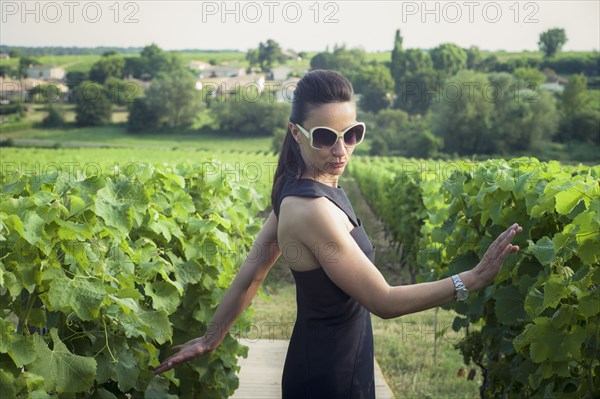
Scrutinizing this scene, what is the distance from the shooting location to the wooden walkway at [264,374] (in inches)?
248

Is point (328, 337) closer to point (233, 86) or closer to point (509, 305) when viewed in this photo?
point (509, 305)

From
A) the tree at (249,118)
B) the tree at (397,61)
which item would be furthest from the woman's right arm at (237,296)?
the tree at (397,61)

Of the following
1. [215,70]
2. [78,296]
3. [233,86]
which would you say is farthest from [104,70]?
[78,296]

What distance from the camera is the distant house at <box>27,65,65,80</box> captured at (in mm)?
104188

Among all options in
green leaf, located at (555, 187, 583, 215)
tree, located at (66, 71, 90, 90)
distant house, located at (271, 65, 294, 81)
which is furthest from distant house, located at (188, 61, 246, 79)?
green leaf, located at (555, 187, 583, 215)

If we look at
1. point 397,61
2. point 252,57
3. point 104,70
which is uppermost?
point 252,57

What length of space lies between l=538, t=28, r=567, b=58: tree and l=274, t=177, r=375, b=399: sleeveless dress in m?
144

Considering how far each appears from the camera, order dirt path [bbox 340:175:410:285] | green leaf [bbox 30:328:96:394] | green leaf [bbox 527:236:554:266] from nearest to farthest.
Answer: green leaf [bbox 30:328:96:394]
green leaf [bbox 527:236:554:266]
dirt path [bbox 340:175:410:285]

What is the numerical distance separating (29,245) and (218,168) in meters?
3.67

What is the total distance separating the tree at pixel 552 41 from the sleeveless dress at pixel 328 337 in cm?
14351

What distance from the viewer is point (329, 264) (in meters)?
2.63

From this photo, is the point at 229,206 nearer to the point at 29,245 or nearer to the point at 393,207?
the point at 29,245

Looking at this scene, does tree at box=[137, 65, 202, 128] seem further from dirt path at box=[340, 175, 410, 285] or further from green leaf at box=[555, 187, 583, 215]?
green leaf at box=[555, 187, 583, 215]

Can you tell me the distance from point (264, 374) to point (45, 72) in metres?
109
